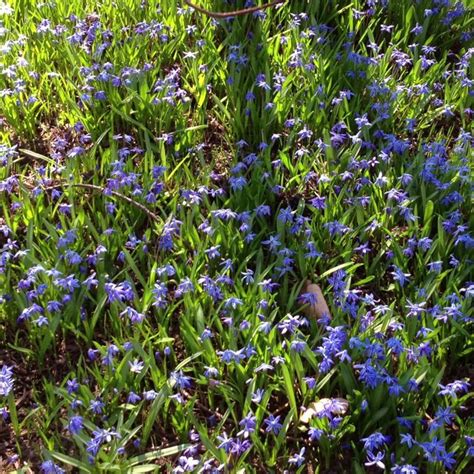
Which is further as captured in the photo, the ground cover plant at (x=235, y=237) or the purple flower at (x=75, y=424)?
the ground cover plant at (x=235, y=237)

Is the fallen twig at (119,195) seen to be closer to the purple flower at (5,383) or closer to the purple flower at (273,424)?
the purple flower at (5,383)

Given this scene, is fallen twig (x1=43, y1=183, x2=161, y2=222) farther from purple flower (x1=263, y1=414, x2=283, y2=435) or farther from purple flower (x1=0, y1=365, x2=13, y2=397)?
purple flower (x1=263, y1=414, x2=283, y2=435)

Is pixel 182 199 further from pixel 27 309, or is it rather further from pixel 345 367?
pixel 345 367

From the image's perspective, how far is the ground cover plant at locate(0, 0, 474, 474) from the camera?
87.0 inches

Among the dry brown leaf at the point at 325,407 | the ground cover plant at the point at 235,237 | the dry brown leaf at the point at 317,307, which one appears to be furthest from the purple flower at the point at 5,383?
the dry brown leaf at the point at 317,307

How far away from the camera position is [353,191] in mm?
2990

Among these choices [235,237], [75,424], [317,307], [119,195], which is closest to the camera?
[75,424]

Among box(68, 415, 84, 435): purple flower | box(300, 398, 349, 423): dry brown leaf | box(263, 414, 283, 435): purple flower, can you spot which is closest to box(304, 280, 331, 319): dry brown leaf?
box(300, 398, 349, 423): dry brown leaf

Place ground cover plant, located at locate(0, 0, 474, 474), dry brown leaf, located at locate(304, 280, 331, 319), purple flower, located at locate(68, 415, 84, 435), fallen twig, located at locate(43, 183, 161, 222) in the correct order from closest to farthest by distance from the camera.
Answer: purple flower, located at locate(68, 415, 84, 435), ground cover plant, located at locate(0, 0, 474, 474), dry brown leaf, located at locate(304, 280, 331, 319), fallen twig, located at locate(43, 183, 161, 222)

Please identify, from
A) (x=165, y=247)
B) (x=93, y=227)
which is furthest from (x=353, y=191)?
(x=93, y=227)

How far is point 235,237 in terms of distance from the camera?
8.78 ft

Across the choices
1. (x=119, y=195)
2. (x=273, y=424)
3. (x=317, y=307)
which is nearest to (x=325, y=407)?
(x=273, y=424)

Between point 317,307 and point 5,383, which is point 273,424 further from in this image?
point 5,383

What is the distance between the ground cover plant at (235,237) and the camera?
221 centimetres
